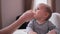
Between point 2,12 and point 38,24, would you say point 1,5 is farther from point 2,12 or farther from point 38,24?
point 38,24

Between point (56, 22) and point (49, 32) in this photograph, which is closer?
point (49, 32)

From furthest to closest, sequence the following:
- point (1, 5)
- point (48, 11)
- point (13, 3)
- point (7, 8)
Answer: point (13, 3) → point (7, 8) → point (1, 5) → point (48, 11)

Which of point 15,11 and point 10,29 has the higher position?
point 10,29

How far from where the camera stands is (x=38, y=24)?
1.03m

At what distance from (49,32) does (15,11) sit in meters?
1.84

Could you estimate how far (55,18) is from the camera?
1348mm

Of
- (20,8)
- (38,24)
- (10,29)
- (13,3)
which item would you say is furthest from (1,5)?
(10,29)

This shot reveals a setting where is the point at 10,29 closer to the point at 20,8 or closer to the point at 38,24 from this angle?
the point at 38,24

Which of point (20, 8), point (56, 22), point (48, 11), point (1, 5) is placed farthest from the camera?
point (20, 8)

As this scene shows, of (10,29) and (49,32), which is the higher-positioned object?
(10,29)

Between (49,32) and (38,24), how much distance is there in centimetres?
11

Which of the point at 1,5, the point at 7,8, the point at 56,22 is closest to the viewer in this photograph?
the point at 56,22

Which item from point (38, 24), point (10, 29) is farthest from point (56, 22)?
point (10, 29)

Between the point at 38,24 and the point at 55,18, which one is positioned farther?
the point at 55,18
